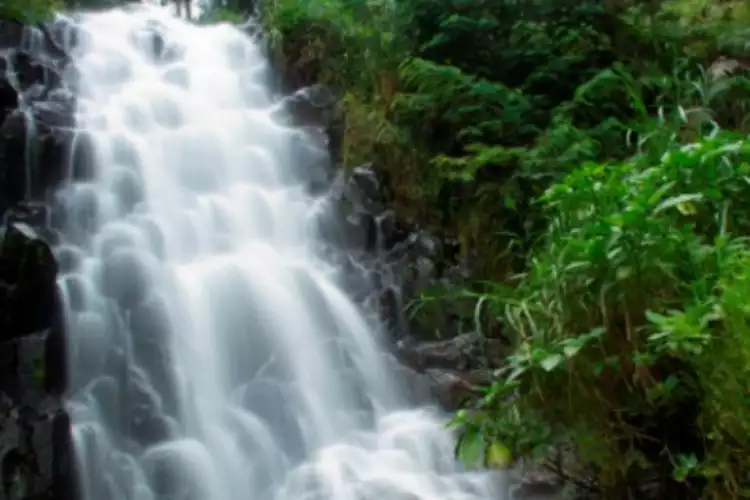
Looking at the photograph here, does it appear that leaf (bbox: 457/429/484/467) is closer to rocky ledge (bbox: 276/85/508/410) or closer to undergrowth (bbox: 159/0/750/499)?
undergrowth (bbox: 159/0/750/499)

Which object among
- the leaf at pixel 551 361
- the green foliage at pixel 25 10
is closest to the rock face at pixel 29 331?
the green foliage at pixel 25 10

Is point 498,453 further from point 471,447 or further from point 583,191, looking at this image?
point 583,191

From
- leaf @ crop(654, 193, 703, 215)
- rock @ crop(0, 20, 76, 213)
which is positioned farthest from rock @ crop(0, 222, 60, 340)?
leaf @ crop(654, 193, 703, 215)

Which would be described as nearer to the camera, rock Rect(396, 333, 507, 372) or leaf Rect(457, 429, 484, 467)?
leaf Rect(457, 429, 484, 467)

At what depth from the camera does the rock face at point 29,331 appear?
3.46 metres

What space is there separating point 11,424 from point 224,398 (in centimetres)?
118

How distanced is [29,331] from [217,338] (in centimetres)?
113

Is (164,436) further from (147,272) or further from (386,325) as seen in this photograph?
(386,325)

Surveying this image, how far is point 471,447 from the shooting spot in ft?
8.60

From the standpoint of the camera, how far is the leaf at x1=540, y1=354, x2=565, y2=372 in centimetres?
246

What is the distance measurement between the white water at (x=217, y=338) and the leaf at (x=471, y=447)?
885 millimetres

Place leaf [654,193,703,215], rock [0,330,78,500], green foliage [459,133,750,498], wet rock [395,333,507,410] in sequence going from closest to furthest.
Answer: green foliage [459,133,750,498] < leaf [654,193,703,215] < rock [0,330,78,500] < wet rock [395,333,507,410]

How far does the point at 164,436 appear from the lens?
13.2 ft

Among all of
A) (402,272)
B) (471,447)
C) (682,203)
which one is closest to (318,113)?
(402,272)
